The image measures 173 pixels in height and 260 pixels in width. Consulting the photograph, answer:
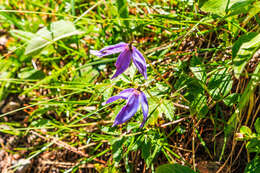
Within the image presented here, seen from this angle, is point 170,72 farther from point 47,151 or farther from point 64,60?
point 47,151

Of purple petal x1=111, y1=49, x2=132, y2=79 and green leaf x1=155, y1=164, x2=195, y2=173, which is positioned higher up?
purple petal x1=111, y1=49, x2=132, y2=79

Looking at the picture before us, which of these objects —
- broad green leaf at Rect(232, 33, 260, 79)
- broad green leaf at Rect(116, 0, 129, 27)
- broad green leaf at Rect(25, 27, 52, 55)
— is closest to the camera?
broad green leaf at Rect(232, 33, 260, 79)

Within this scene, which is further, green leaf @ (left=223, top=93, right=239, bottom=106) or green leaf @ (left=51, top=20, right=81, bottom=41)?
green leaf @ (left=51, top=20, right=81, bottom=41)

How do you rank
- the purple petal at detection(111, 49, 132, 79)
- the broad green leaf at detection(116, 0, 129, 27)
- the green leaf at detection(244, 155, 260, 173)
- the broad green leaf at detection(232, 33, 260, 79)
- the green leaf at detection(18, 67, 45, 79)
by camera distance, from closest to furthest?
1. the broad green leaf at detection(232, 33, 260, 79)
2. the purple petal at detection(111, 49, 132, 79)
3. the green leaf at detection(244, 155, 260, 173)
4. the broad green leaf at detection(116, 0, 129, 27)
5. the green leaf at detection(18, 67, 45, 79)

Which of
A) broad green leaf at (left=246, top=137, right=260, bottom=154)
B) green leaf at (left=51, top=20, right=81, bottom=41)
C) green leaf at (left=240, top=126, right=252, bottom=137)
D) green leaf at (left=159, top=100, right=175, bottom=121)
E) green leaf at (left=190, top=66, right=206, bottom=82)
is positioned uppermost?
green leaf at (left=51, top=20, right=81, bottom=41)

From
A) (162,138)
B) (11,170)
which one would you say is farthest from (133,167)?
(11,170)

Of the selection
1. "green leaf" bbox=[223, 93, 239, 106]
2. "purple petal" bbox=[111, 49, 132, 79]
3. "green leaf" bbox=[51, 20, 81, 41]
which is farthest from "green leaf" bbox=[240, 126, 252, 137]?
"green leaf" bbox=[51, 20, 81, 41]

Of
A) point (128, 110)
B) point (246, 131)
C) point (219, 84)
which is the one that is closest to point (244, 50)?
point (219, 84)

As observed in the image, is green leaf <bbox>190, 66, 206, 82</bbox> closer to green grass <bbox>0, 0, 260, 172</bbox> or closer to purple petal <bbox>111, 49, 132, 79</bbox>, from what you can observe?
green grass <bbox>0, 0, 260, 172</bbox>
